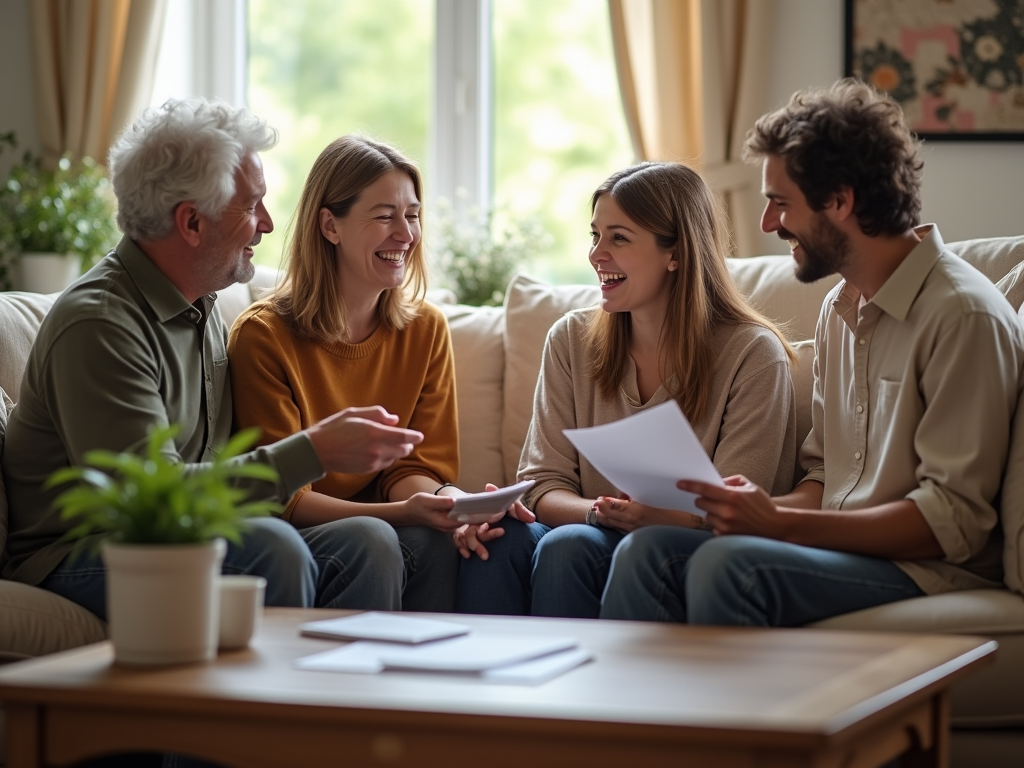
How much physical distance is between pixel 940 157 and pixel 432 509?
A: 2.15 m

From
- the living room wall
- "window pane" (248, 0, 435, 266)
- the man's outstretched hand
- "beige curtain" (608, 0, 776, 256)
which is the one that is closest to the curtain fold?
"beige curtain" (608, 0, 776, 256)

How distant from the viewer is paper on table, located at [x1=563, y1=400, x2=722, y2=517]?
1651 mm

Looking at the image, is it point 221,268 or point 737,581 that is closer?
point 737,581

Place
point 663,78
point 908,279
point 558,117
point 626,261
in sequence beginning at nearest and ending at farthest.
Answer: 1. point 908,279
2. point 626,261
3. point 663,78
4. point 558,117

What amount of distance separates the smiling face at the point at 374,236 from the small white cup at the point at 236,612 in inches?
43.2

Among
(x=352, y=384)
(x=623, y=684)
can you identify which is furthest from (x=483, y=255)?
(x=623, y=684)

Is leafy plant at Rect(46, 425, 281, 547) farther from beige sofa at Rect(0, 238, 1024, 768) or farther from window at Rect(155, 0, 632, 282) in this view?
window at Rect(155, 0, 632, 282)

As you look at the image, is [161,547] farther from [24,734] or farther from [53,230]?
[53,230]

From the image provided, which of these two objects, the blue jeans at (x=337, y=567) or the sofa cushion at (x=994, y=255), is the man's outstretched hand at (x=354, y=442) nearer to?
the blue jeans at (x=337, y=567)

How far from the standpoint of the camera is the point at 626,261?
2.35 metres

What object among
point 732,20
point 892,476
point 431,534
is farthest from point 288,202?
point 892,476

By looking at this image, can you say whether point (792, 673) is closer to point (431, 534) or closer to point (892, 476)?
point (892, 476)

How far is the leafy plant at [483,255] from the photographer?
148 inches

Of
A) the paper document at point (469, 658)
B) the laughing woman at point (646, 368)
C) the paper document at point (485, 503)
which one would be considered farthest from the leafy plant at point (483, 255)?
the paper document at point (469, 658)
